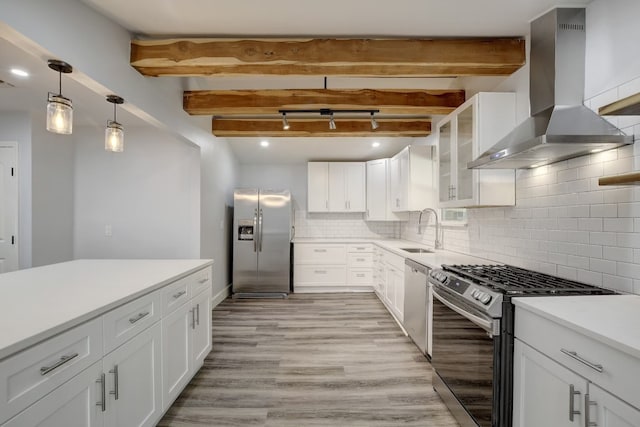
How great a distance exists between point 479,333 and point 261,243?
3.55 metres

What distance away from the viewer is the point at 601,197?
167 cm

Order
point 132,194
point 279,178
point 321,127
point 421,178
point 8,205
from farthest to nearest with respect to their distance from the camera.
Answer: point 279,178, point 321,127, point 421,178, point 132,194, point 8,205

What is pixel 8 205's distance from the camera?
305 cm

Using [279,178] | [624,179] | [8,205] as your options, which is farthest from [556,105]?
[8,205]

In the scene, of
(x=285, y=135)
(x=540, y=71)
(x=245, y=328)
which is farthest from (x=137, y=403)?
(x=285, y=135)

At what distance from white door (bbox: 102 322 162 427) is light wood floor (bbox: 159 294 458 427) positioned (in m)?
0.36

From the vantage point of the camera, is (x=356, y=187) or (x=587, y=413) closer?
(x=587, y=413)

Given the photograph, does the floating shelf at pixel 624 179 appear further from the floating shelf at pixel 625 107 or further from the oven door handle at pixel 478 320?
the oven door handle at pixel 478 320

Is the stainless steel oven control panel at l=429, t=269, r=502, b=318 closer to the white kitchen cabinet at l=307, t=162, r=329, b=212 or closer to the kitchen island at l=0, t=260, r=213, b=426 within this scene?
the kitchen island at l=0, t=260, r=213, b=426

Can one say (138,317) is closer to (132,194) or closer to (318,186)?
(132,194)

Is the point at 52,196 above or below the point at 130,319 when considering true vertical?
above

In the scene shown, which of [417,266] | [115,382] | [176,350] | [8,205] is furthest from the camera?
[8,205]

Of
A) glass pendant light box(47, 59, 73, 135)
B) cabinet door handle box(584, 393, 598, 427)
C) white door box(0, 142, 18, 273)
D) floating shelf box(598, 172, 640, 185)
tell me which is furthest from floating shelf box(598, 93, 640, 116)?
white door box(0, 142, 18, 273)

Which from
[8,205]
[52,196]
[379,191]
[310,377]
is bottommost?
[310,377]
